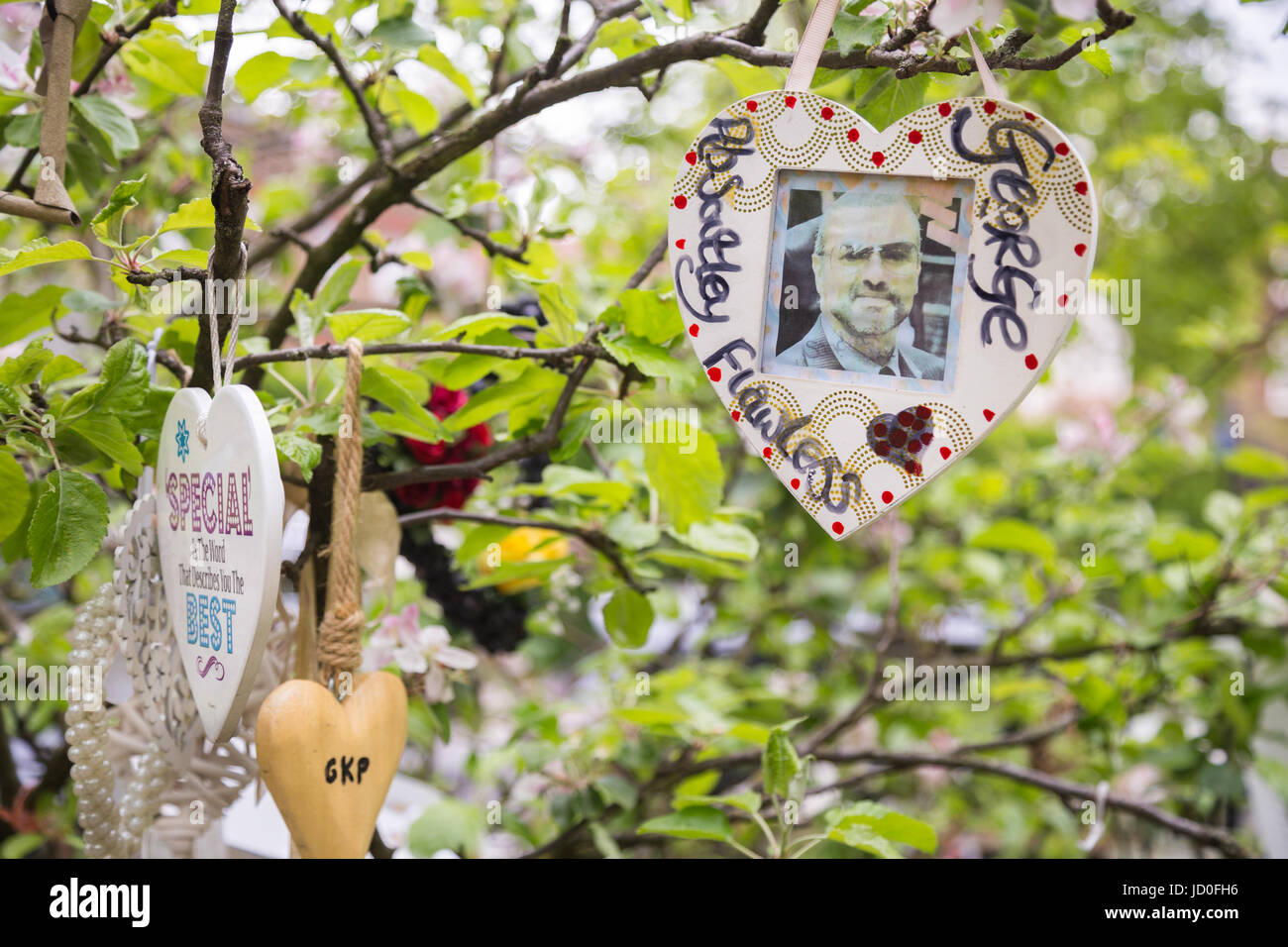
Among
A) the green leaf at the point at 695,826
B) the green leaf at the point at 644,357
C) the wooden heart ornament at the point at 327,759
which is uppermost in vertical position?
the green leaf at the point at 644,357

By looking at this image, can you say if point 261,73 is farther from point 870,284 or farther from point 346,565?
point 870,284

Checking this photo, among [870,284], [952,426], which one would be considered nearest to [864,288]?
[870,284]

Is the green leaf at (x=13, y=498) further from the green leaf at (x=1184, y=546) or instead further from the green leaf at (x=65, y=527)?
the green leaf at (x=1184, y=546)

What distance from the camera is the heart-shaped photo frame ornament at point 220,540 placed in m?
0.62

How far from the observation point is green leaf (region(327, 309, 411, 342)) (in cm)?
81

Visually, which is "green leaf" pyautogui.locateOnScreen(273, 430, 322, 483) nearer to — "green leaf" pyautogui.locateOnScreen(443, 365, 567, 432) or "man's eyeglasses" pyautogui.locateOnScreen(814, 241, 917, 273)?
"green leaf" pyautogui.locateOnScreen(443, 365, 567, 432)

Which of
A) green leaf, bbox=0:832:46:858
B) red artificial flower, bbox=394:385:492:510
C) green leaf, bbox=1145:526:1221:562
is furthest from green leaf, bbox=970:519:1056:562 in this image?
green leaf, bbox=0:832:46:858

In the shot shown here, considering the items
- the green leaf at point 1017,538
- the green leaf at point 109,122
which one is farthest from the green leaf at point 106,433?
the green leaf at point 1017,538

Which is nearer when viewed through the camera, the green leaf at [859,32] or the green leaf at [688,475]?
the green leaf at [859,32]

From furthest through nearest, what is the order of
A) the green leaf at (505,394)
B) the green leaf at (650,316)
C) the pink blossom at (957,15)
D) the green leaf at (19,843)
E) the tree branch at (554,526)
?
the green leaf at (19,843) → the tree branch at (554,526) → the green leaf at (505,394) → the green leaf at (650,316) → the pink blossom at (957,15)

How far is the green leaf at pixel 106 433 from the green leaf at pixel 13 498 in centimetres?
7

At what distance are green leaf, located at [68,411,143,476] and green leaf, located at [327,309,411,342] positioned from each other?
183 millimetres

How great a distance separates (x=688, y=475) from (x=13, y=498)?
570mm
